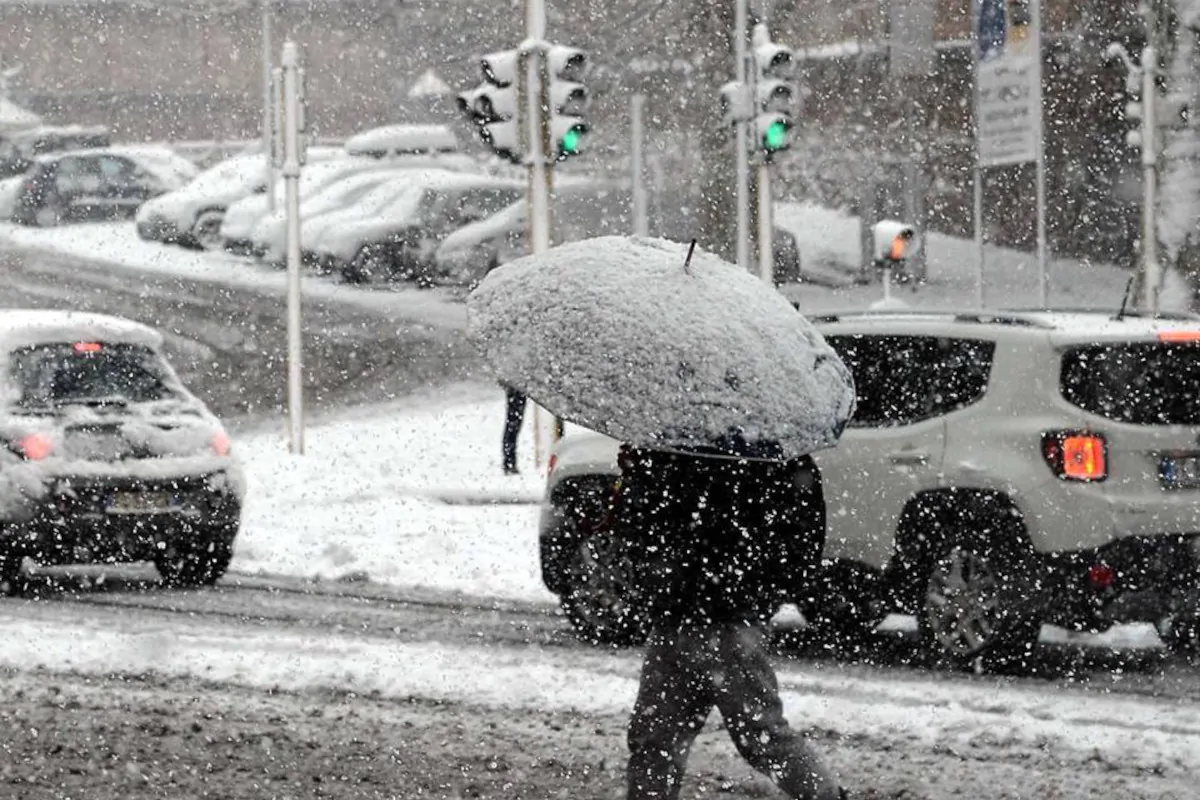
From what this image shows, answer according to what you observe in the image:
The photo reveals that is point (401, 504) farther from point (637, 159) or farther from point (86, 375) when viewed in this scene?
point (637, 159)

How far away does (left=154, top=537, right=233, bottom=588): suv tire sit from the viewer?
49.8ft

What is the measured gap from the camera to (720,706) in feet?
23.1

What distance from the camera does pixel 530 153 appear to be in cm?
2083

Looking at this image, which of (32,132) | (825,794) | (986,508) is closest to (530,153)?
(986,508)

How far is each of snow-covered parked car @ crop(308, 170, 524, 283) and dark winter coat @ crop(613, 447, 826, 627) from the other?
30557 mm

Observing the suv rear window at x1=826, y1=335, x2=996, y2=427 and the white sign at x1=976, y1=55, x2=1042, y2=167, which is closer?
the suv rear window at x1=826, y1=335, x2=996, y2=427

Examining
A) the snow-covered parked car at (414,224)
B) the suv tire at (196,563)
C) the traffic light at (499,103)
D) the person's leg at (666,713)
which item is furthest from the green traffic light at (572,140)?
the snow-covered parked car at (414,224)

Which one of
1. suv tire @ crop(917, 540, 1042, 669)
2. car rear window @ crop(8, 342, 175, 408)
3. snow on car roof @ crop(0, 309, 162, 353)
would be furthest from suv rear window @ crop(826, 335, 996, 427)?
snow on car roof @ crop(0, 309, 162, 353)

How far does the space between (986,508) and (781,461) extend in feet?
16.1

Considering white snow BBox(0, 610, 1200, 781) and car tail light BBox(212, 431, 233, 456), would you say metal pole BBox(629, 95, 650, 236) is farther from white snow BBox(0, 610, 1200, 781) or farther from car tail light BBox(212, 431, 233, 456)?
white snow BBox(0, 610, 1200, 781)

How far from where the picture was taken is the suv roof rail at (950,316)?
12.0 m

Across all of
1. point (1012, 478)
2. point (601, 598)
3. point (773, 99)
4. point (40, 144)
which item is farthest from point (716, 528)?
point (40, 144)

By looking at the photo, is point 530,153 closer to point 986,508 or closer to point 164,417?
point 164,417

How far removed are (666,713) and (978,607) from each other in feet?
15.7
